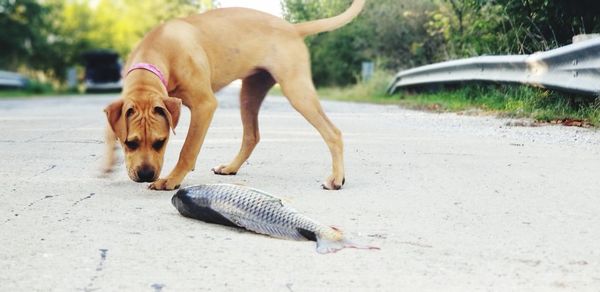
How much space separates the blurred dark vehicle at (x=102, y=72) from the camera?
1389 inches

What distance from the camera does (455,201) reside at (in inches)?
175

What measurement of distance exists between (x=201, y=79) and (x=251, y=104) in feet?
3.19

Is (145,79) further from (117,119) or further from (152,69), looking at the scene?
(117,119)

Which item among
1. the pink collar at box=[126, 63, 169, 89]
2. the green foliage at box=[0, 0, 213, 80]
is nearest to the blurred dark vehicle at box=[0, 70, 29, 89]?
the green foliage at box=[0, 0, 213, 80]

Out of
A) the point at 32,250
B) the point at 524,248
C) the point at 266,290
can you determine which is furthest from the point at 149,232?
the point at 524,248

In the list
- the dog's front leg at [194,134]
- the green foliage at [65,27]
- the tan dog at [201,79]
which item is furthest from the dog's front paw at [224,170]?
the green foliage at [65,27]

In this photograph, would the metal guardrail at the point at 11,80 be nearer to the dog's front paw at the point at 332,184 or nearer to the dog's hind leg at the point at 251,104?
the dog's hind leg at the point at 251,104

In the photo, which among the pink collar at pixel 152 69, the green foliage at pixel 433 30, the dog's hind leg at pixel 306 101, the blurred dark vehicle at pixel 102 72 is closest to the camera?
the pink collar at pixel 152 69

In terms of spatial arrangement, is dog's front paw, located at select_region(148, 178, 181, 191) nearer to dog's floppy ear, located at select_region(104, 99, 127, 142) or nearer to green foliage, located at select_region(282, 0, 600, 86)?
dog's floppy ear, located at select_region(104, 99, 127, 142)

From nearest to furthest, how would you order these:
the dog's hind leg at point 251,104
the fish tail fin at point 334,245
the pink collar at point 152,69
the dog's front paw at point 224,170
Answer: the fish tail fin at point 334,245
the pink collar at point 152,69
the dog's front paw at point 224,170
the dog's hind leg at point 251,104

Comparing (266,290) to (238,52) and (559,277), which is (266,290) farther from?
(238,52)

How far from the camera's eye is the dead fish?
11.4 feet

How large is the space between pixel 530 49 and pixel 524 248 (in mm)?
8713

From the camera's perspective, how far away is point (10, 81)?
28781 mm
